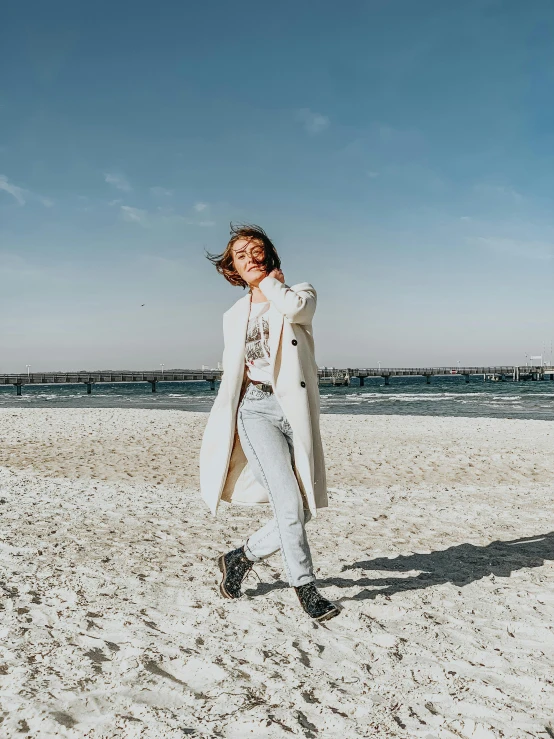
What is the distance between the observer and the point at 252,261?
3449mm

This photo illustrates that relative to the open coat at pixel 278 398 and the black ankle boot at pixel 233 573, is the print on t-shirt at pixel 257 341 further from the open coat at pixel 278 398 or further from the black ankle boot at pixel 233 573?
the black ankle boot at pixel 233 573

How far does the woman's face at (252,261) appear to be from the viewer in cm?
345

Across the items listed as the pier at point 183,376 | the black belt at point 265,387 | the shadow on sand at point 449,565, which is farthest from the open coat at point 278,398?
the pier at point 183,376

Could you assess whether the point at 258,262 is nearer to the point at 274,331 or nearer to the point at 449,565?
the point at 274,331

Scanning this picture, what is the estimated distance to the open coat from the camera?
329cm

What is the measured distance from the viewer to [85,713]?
95.8 inches

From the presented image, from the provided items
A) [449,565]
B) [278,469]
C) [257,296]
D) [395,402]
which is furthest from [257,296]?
[395,402]

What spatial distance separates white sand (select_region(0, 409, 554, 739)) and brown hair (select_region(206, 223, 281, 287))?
81.5 inches

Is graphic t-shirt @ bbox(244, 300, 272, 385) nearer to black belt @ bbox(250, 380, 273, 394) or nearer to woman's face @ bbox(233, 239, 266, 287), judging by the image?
black belt @ bbox(250, 380, 273, 394)

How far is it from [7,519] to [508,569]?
4760mm

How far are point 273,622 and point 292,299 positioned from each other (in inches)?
73.7

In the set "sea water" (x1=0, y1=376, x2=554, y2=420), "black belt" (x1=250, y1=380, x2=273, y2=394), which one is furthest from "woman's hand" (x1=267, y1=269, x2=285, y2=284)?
"sea water" (x1=0, y1=376, x2=554, y2=420)

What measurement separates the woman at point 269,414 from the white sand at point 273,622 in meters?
0.50

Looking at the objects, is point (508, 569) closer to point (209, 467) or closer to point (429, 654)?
point (429, 654)
